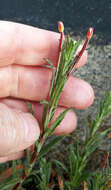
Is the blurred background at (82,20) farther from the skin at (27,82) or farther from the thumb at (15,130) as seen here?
the thumb at (15,130)

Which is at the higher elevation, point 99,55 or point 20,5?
point 20,5

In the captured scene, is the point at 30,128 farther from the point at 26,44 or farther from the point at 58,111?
the point at 26,44

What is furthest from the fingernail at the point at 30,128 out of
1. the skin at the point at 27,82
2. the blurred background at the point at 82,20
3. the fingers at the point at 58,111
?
the blurred background at the point at 82,20

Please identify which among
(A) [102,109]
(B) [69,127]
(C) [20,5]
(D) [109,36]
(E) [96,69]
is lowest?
(B) [69,127]

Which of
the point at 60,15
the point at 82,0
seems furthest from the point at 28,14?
the point at 82,0

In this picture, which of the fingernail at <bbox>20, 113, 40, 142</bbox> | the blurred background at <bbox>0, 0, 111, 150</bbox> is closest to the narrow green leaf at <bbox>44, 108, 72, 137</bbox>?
the fingernail at <bbox>20, 113, 40, 142</bbox>

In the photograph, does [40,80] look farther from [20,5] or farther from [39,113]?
[20,5]
